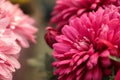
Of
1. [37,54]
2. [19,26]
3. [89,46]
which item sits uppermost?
[37,54]

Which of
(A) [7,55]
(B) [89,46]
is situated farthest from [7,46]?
(B) [89,46]

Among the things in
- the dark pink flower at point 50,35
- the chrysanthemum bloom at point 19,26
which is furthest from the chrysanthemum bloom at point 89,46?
the chrysanthemum bloom at point 19,26

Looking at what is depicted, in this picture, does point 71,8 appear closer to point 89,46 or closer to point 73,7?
point 73,7

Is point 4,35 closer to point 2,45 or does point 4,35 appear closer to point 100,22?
point 2,45

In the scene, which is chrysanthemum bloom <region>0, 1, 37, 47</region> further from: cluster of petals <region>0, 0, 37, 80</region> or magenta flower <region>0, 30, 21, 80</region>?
magenta flower <region>0, 30, 21, 80</region>

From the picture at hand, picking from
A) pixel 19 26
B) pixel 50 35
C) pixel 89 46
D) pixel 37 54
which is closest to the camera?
pixel 89 46

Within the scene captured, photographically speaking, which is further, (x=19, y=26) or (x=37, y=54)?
(x=37, y=54)

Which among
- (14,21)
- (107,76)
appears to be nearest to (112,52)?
(107,76)
